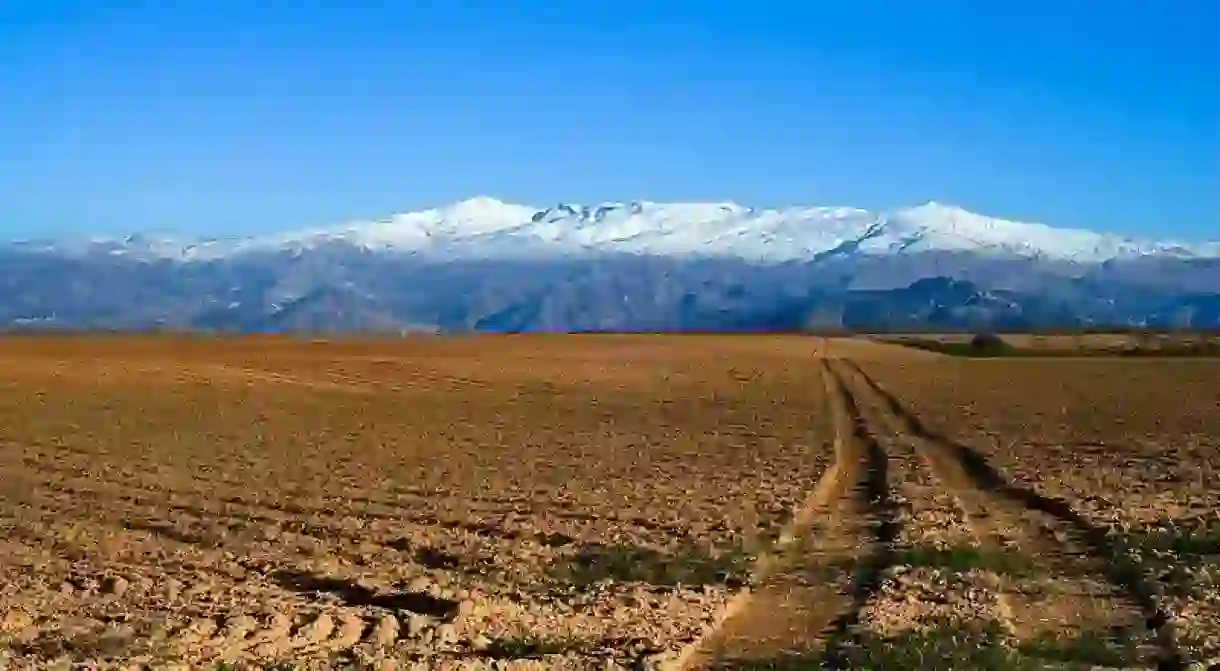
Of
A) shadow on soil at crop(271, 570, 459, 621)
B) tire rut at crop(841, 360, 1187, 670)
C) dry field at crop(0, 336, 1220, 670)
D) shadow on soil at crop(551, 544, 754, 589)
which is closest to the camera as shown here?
dry field at crop(0, 336, 1220, 670)

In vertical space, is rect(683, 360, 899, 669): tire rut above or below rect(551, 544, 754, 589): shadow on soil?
above

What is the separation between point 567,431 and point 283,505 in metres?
10.4

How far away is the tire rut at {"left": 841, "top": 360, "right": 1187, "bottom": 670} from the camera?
9867 millimetres

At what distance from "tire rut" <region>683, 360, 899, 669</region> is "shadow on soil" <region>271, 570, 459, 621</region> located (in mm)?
2108

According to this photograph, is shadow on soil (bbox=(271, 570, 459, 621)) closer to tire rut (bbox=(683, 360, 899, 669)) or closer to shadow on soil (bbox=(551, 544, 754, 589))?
shadow on soil (bbox=(551, 544, 754, 589))

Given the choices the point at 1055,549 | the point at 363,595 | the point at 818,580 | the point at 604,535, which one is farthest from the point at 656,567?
the point at 1055,549

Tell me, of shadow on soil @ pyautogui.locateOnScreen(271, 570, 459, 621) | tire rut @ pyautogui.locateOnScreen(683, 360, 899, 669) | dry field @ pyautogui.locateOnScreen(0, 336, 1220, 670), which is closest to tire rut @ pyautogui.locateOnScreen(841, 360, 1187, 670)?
dry field @ pyautogui.locateOnScreen(0, 336, 1220, 670)

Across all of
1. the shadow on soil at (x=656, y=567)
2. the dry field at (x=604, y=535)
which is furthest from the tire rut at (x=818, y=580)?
the shadow on soil at (x=656, y=567)

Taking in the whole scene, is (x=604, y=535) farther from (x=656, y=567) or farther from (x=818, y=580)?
(x=818, y=580)

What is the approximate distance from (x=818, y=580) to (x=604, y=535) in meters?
3.05

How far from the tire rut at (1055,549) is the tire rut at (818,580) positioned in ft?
3.40

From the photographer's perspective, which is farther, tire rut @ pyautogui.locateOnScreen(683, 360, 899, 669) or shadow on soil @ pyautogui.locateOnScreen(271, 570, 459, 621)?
shadow on soil @ pyautogui.locateOnScreen(271, 570, 459, 621)

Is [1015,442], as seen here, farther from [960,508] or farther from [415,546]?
[415,546]

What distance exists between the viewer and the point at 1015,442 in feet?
77.3
